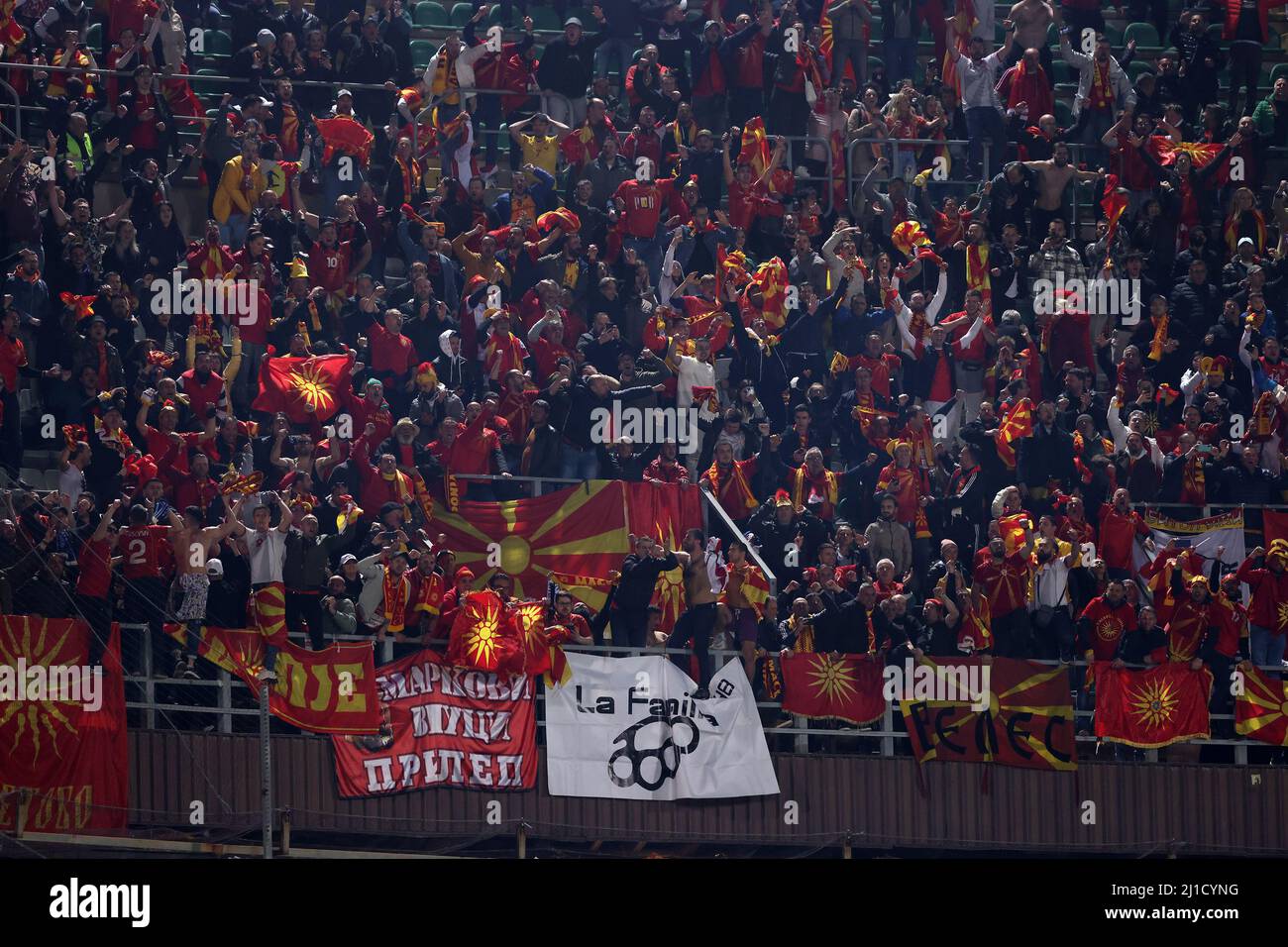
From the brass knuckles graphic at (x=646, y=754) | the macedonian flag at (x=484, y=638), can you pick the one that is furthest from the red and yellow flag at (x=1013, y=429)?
the macedonian flag at (x=484, y=638)

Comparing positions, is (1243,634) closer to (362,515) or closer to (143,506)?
(362,515)

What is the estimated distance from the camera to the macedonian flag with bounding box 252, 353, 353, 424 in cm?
2358

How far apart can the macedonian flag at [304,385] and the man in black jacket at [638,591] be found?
3129 millimetres

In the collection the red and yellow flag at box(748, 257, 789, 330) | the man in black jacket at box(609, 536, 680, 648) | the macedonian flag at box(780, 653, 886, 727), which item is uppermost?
the red and yellow flag at box(748, 257, 789, 330)

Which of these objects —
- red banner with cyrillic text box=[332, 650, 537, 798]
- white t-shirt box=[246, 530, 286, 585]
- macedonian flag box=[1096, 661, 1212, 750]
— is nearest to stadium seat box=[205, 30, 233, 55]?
white t-shirt box=[246, 530, 286, 585]

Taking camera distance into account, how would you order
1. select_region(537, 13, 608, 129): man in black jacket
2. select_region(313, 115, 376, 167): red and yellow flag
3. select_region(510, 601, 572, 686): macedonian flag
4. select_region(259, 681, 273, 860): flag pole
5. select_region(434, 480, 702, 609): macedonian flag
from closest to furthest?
select_region(259, 681, 273, 860): flag pole, select_region(510, 601, 572, 686): macedonian flag, select_region(434, 480, 702, 609): macedonian flag, select_region(313, 115, 376, 167): red and yellow flag, select_region(537, 13, 608, 129): man in black jacket

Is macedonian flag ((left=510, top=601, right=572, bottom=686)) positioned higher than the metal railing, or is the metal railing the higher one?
macedonian flag ((left=510, top=601, right=572, bottom=686))

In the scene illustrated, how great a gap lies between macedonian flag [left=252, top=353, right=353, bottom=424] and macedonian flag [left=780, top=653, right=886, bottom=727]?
4593 millimetres

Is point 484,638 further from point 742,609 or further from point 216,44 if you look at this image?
point 216,44

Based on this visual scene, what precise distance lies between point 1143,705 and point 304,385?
25.5ft

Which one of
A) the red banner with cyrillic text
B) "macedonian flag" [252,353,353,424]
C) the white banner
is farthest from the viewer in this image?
"macedonian flag" [252,353,353,424]

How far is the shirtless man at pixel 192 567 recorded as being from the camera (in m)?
21.3

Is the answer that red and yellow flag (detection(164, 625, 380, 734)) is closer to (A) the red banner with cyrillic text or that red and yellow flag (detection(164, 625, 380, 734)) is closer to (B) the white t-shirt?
(A) the red banner with cyrillic text

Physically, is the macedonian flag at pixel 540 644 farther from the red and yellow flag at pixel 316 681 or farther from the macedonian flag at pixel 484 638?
the red and yellow flag at pixel 316 681
